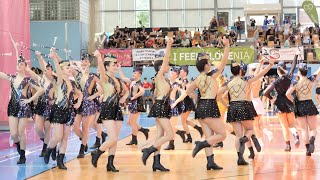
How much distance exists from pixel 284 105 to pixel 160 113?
3403 mm

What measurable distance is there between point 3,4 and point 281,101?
8.81m

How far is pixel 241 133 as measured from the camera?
36.8 ft

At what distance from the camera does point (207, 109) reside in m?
10.1

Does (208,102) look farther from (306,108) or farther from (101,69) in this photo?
(306,108)

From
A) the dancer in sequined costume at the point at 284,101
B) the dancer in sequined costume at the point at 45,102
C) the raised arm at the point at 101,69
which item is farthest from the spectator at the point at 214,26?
the raised arm at the point at 101,69

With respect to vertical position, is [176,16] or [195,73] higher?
[176,16]

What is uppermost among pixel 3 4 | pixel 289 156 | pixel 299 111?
pixel 3 4

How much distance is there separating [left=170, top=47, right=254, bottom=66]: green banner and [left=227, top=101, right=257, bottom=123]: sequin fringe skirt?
20888 mm

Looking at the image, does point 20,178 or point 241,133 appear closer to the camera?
point 20,178

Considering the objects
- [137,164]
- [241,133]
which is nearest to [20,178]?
[137,164]

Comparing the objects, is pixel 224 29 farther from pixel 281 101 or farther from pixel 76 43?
pixel 281 101

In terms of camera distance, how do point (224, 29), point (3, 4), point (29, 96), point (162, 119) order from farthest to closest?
point (224, 29)
point (3, 4)
point (29, 96)
point (162, 119)

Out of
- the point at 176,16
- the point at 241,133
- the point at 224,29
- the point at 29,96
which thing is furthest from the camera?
the point at 176,16

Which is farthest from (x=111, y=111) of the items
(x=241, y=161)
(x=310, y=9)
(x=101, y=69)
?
(x=310, y=9)
